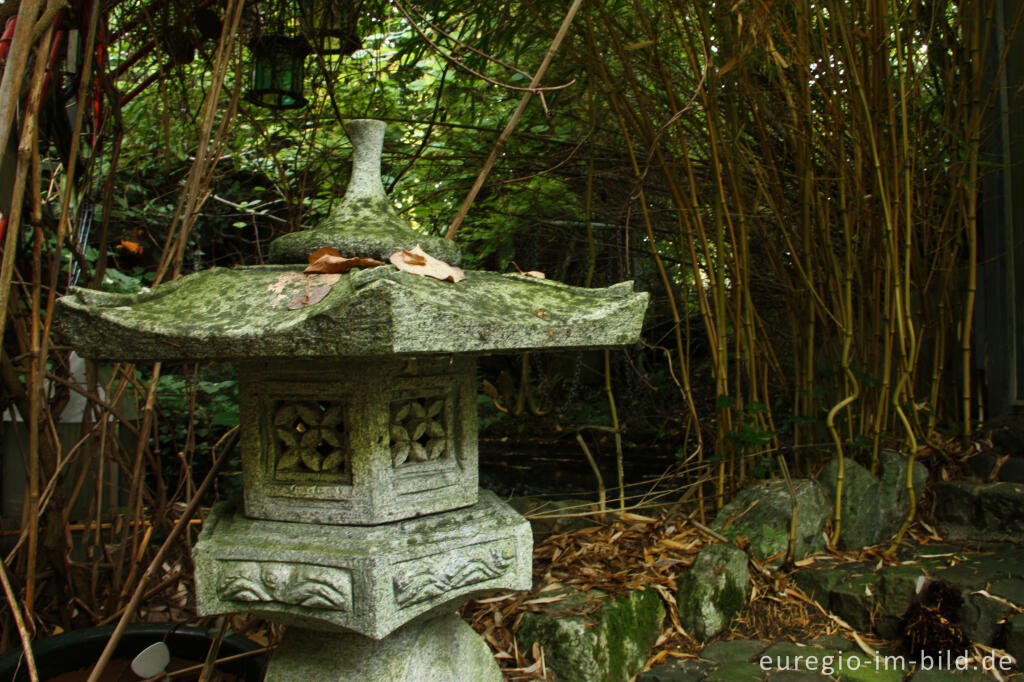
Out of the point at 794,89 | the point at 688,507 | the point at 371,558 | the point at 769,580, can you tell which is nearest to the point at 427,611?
the point at 371,558

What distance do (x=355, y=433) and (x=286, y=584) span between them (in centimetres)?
30

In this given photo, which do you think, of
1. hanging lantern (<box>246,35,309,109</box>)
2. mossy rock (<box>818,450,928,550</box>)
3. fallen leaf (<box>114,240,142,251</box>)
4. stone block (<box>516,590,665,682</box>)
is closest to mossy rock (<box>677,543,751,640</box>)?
stone block (<box>516,590,665,682</box>)

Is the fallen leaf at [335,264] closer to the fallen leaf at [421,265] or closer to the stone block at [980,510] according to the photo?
the fallen leaf at [421,265]

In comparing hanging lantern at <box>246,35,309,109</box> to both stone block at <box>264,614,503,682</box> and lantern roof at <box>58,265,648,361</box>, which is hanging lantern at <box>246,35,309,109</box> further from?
stone block at <box>264,614,503,682</box>

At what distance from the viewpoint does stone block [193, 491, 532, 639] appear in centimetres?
136

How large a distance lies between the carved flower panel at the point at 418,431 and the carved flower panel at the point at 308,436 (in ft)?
0.34

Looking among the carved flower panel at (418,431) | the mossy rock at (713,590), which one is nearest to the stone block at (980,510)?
the mossy rock at (713,590)

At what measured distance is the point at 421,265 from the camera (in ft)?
4.44

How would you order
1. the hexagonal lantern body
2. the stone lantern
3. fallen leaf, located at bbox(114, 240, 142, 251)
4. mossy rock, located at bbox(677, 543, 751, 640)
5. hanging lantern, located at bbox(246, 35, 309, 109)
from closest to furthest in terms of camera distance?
the stone lantern
the hexagonal lantern body
mossy rock, located at bbox(677, 543, 751, 640)
hanging lantern, located at bbox(246, 35, 309, 109)
fallen leaf, located at bbox(114, 240, 142, 251)

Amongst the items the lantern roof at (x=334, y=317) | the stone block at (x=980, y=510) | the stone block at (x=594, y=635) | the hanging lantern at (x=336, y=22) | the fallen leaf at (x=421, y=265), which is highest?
the hanging lantern at (x=336, y=22)

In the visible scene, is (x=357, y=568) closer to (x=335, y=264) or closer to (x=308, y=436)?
(x=308, y=436)

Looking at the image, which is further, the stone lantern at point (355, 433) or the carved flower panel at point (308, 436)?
the carved flower panel at point (308, 436)

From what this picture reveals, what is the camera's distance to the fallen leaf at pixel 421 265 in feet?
4.39

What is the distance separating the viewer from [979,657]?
82.2 inches
